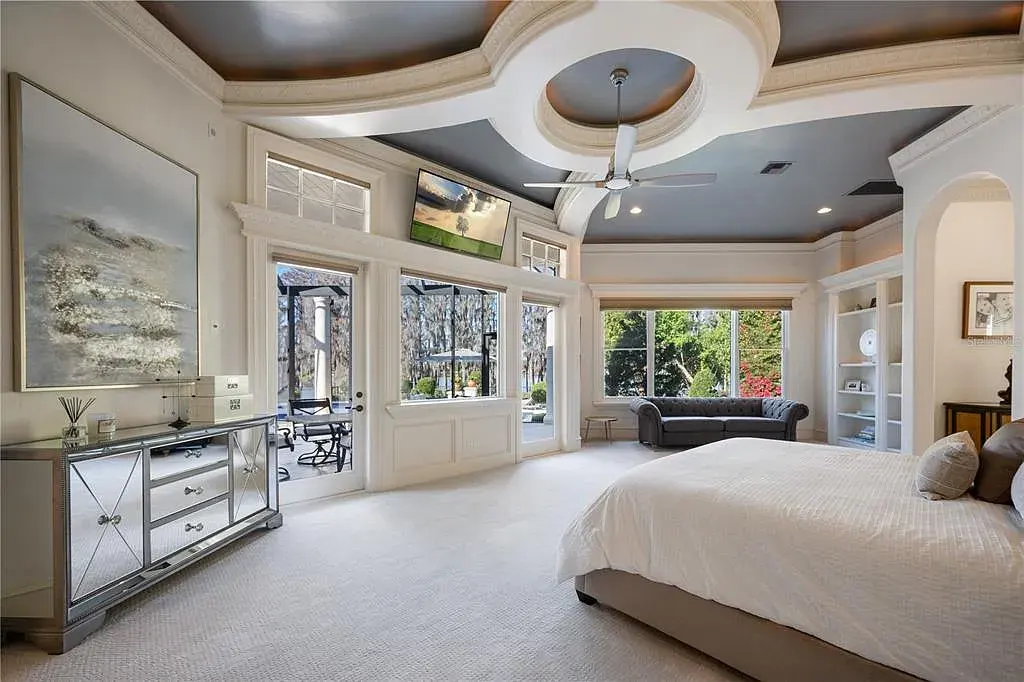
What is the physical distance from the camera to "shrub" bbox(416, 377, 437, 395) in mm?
4984

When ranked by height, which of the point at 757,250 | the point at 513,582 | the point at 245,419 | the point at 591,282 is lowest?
the point at 513,582

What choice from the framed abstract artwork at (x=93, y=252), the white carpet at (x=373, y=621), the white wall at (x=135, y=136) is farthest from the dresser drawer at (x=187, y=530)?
the framed abstract artwork at (x=93, y=252)

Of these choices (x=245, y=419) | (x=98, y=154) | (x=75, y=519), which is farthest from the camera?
(x=245, y=419)

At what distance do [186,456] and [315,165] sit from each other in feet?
8.37

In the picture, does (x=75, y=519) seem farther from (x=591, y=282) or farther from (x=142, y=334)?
(x=591, y=282)

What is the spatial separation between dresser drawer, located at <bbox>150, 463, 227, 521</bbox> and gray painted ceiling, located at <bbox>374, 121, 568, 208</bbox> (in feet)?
10.1

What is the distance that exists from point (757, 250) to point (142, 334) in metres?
7.72

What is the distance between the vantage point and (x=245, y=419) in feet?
10.4

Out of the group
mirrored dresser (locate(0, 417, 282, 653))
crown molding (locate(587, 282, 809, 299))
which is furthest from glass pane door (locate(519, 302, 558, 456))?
mirrored dresser (locate(0, 417, 282, 653))

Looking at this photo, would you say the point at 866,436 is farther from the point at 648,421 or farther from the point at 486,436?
the point at 486,436

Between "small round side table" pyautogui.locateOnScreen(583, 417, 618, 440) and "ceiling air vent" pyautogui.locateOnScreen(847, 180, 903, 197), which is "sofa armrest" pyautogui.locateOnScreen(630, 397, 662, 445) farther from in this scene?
"ceiling air vent" pyautogui.locateOnScreen(847, 180, 903, 197)

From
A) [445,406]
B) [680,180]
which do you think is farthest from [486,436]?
[680,180]

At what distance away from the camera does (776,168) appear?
5.10 meters

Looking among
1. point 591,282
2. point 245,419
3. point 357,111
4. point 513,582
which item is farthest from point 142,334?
point 591,282
